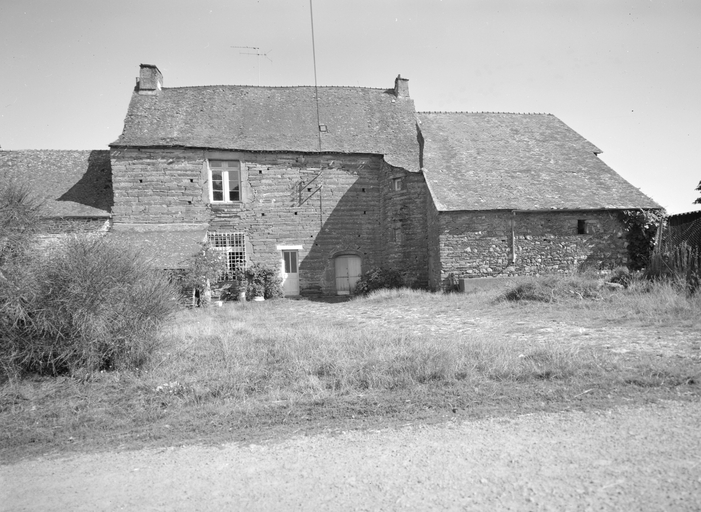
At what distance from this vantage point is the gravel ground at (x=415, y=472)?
127 inches

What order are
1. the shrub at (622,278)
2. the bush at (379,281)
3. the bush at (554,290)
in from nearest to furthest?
the bush at (554,290)
the shrub at (622,278)
the bush at (379,281)

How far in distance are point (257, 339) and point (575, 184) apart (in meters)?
15.6

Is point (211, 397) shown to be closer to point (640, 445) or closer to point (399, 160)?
point (640, 445)

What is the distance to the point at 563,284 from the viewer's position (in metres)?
13.3

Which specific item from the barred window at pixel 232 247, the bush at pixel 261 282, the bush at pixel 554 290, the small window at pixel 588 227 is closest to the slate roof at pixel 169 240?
the barred window at pixel 232 247

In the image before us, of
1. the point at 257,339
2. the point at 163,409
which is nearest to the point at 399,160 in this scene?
the point at 257,339

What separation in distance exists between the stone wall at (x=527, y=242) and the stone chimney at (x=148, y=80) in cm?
1457

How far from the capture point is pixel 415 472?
3615 millimetres

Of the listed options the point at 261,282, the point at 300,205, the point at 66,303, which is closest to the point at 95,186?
the point at 261,282

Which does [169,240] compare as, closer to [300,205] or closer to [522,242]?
[300,205]

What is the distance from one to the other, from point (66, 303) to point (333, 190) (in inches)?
579

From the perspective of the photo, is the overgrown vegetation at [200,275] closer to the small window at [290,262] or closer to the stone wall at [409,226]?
the small window at [290,262]

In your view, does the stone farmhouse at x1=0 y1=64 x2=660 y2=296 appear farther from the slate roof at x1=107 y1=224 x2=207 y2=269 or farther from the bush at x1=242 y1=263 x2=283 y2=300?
the bush at x1=242 y1=263 x2=283 y2=300

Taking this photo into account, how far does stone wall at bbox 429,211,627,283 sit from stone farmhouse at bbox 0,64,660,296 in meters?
0.05
